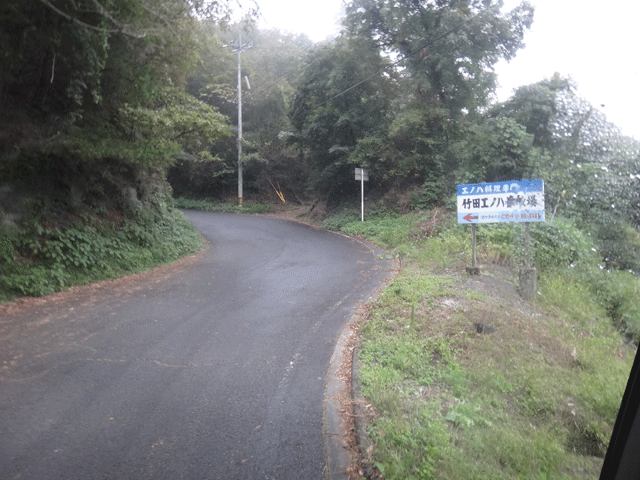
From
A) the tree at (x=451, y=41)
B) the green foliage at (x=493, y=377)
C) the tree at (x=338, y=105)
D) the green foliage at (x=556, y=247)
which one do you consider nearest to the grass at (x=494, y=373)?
the green foliage at (x=493, y=377)

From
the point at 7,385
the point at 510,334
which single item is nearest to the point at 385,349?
the point at 510,334

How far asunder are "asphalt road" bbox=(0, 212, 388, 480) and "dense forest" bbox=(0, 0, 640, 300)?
7.65ft

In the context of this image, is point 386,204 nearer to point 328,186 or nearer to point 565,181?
point 328,186

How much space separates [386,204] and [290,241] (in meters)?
6.61

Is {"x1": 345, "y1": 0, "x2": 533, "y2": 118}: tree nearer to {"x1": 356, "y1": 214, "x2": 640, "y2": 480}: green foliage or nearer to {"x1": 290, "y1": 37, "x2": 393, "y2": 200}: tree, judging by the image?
{"x1": 290, "y1": 37, "x2": 393, "y2": 200}: tree

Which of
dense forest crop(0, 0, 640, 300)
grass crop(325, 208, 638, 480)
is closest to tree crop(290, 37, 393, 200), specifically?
dense forest crop(0, 0, 640, 300)

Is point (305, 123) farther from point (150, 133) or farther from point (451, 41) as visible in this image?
point (150, 133)

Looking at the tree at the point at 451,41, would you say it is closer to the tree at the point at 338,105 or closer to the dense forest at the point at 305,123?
the dense forest at the point at 305,123

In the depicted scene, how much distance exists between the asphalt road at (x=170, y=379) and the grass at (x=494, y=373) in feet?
2.45

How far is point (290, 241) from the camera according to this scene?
745 inches

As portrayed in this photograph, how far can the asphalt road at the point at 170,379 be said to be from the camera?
13.1 ft

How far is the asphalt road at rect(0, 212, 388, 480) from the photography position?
Answer: 3979mm

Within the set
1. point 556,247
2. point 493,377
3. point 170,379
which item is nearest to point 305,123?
point 556,247

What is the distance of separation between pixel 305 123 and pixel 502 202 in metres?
19.2
